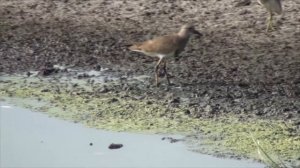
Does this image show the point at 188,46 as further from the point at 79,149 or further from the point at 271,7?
the point at 79,149

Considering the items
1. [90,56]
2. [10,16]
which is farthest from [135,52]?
[10,16]

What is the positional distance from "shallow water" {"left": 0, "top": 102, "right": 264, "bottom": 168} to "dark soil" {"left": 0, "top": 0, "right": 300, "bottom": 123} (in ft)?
2.84

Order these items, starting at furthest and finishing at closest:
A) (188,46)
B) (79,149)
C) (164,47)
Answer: (188,46), (164,47), (79,149)

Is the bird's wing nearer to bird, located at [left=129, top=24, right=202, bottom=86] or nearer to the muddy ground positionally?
bird, located at [left=129, top=24, right=202, bottom=86]

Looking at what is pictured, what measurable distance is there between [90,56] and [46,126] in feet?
7.85

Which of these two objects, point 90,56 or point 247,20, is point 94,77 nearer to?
point 90,56

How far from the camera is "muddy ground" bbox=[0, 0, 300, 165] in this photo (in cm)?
870

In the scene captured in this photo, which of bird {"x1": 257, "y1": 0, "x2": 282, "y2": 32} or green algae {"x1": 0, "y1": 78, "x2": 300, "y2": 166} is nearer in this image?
green algae {"x1": 0, "y1": 78, "x2": 300, "y2": 166}

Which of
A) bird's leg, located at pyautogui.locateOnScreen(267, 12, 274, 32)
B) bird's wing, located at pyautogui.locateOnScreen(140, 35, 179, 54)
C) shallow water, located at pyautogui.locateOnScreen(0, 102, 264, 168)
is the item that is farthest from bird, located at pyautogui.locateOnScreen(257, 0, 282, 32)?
shallow water, located at pyautogui.locateOnScreen(0, 102, 264, 168)

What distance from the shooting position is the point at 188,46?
34.8ft

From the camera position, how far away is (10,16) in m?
12.0

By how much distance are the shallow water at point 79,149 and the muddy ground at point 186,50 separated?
85 centimetres

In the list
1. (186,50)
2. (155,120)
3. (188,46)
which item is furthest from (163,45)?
(155,120)

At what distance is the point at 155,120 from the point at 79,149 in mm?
865
